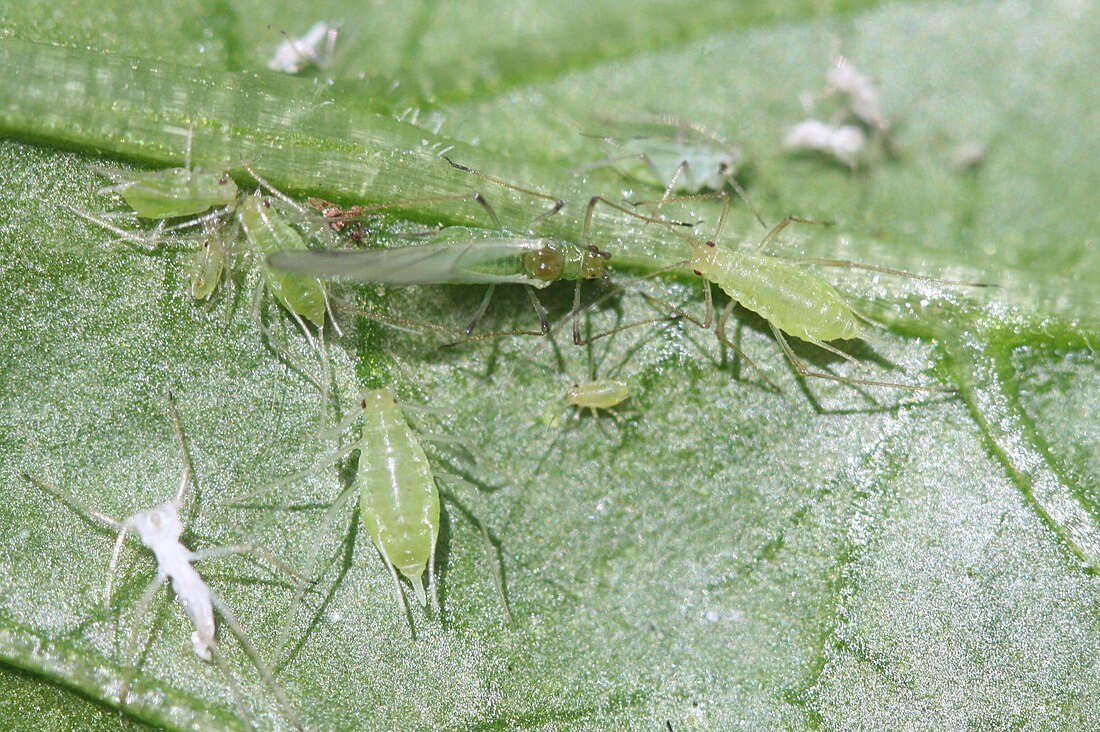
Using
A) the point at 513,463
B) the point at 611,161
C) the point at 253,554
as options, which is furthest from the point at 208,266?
the point at 611,161

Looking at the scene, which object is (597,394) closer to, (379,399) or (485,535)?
(485,535)

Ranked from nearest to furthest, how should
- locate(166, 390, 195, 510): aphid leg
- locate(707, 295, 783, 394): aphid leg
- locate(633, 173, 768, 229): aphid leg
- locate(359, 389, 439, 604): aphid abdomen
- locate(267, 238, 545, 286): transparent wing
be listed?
locate(267, 238, 545, 286): transparent wing
locate(359, 389, 439, 604): aphid abdomen
locate(166, 390, 195, 510): aphid leg
locate(707, 295, 783, 394): aphid leg
locate(633, 173, 768, 229): aphid leg

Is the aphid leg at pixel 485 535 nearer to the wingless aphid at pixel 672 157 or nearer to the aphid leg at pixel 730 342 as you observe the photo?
the aphid leg at pixel 730 342

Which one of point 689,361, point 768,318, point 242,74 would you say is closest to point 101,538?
point 242,74

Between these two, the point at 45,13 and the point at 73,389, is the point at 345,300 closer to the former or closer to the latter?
the point at 73,389

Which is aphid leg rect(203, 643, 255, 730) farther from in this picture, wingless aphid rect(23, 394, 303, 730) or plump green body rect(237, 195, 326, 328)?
plump green body rect(237, 195, 326, 328)

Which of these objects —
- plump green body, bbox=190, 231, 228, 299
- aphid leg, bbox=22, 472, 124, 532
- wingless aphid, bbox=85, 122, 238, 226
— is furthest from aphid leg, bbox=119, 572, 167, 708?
wingless aphid, bbox=85, 122, 238, 226
